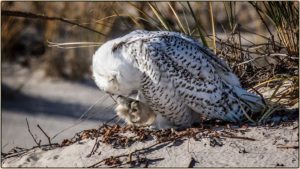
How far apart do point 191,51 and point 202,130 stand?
0.54 m

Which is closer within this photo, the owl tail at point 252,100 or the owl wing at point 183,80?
the owl wing at point 183,80

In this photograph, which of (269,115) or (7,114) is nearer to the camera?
(269,115)

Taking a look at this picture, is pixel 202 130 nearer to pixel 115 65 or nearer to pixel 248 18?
pixel 115 65

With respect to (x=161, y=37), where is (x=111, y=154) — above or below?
below

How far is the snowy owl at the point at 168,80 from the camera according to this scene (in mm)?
4734

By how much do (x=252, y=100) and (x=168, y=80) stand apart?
2.06 ft

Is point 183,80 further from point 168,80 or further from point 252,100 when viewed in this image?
point 252,100

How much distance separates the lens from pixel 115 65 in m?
4.75

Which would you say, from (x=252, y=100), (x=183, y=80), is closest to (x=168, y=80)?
(x=183, y=80)

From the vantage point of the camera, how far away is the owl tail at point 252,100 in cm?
501

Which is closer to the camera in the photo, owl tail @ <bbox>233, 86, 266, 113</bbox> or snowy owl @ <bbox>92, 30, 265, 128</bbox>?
snowy owl @ <bbox>92, 30, 265, 128</bbox>

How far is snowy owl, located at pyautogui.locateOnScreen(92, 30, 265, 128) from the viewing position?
4734 mm

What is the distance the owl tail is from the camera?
197 inches

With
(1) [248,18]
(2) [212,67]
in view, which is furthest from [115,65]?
(1) [248,18]
